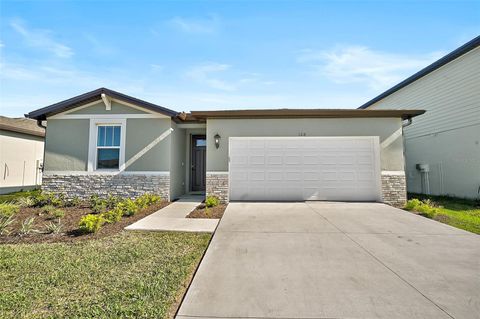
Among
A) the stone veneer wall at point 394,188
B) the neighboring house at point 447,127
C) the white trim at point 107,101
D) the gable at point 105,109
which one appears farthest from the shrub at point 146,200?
the neighboring house at point 447,127

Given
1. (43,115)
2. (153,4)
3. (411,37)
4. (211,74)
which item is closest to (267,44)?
(211,74)

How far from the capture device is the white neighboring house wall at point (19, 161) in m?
10.1

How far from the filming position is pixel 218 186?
310 inches

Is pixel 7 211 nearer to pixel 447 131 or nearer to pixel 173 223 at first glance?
pixel 173 223

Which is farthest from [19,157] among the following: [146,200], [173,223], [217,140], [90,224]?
[173,223]

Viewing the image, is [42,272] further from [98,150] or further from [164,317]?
[98,150]

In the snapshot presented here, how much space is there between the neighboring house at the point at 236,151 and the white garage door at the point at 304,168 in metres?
0.04

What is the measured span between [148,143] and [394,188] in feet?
30.3

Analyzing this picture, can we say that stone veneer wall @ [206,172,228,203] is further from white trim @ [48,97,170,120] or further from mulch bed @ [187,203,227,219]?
white trim @ [48,97,170,120]

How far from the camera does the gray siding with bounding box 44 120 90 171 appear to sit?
8.23 meters

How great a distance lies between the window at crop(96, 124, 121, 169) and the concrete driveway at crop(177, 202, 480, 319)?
5.63 metres

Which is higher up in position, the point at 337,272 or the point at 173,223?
the point at 173,223

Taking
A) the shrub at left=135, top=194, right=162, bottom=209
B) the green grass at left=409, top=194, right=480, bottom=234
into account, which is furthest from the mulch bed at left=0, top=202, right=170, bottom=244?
the green grass at left=409, top=194, right=480, bottom=234

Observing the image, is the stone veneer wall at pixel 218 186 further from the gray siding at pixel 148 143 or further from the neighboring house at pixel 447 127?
the neighboring house at pixel 447 127
